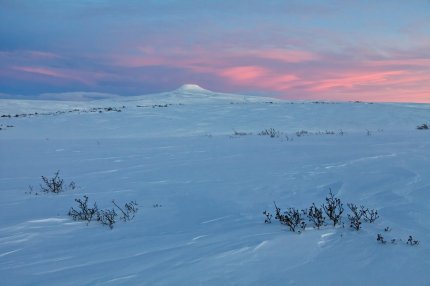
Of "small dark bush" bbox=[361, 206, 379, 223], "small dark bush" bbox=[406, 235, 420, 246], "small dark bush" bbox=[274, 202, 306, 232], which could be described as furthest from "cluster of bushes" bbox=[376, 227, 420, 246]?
"small dark bush" bbox=[274, 202, 306, 232]

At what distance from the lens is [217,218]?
4754 millimetres

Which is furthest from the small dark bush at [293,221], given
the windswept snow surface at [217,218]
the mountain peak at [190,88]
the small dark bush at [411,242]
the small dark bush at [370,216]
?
the mountain peak at [190,88]

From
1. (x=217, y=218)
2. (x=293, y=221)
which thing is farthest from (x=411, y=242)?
(x=217, y=218)

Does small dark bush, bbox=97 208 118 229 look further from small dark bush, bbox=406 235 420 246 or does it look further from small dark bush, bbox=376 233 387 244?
small dark bush, bbox=406 235 420 246

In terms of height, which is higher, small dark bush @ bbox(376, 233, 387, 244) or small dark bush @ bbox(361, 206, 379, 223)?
small dark bush @ bbox(361, 206, 379, 223)

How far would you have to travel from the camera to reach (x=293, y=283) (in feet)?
9.06

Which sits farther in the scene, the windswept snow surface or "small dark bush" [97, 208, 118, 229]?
"small dark bush" [97, 208, 118, 229]

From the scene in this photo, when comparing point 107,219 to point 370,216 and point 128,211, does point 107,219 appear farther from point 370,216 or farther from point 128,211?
point 370,216

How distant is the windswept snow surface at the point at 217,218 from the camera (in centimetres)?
305

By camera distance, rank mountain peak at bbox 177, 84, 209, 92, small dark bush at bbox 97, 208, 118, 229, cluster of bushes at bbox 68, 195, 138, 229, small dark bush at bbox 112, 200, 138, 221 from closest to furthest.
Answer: small dark bush at bbox 97, 208, 118, 229
cluster of bushes at bbox 68, 195, 138, 229
small dark bush at bbox 112, 200, 138, 221
mountain peak at bbox 177, 84, 209, 92

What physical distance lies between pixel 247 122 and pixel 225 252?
725 inches

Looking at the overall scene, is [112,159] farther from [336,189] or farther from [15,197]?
[336,189]

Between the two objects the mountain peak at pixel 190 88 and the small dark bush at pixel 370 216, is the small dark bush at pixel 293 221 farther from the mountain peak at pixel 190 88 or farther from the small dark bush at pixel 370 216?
the mountain peak at pixel 190 88

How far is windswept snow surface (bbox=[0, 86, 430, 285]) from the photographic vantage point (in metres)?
3.05
